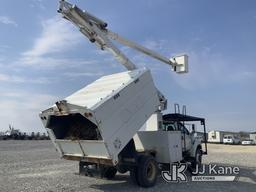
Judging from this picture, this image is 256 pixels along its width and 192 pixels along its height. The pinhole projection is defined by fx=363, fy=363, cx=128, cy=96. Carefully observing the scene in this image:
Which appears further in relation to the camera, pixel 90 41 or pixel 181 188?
pixel 90 41

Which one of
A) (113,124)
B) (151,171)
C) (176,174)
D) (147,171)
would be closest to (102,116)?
(113,124)

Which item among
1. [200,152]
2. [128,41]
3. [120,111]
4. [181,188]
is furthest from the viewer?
[200,152]

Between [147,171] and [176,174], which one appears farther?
[176,174]

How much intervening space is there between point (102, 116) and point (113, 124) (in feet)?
1.81

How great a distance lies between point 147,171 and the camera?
12469 millimetres

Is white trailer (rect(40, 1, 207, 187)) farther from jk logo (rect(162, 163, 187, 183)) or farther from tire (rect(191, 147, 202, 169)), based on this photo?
tire (rect(191, 147, 202, 169))

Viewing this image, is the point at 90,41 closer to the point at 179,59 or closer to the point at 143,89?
the point at 143,89

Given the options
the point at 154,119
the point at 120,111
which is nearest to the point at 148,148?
the point at 154,119

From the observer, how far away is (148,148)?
553 inches

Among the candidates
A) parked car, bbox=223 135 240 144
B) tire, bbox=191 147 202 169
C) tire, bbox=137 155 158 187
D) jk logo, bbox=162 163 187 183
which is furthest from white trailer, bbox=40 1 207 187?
parked car, bbox=223 135 240 144

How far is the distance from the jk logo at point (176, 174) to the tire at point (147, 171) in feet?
4.46

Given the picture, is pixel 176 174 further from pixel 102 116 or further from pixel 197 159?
pixel 102 116

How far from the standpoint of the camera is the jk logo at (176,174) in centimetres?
1400

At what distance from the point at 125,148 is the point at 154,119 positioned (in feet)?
9.06
